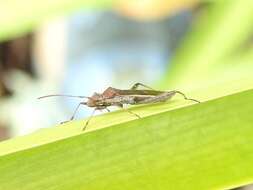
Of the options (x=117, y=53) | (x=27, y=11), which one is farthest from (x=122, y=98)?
(x=117, y=53)

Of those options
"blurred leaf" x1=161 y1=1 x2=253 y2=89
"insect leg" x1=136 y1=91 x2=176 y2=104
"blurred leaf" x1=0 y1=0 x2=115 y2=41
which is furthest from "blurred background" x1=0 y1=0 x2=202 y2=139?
"insect leg" x1=136 y1=91 x2=176 y2=104

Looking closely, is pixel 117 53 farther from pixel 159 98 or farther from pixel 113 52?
pixel 159 98

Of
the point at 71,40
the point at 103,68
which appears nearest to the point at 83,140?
the point at 103,68

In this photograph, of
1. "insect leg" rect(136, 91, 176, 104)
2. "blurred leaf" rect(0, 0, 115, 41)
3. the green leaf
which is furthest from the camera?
"blurred leaf" rect(0, 0, 115, 41)

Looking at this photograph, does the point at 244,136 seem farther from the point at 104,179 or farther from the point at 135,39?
the point at 135,39

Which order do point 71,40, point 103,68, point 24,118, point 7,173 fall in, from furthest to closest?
point 71,40 → point 103,68 → point 24,118 → point 7,173

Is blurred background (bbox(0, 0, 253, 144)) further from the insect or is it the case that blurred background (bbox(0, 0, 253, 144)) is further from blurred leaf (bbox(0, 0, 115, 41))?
the insect
